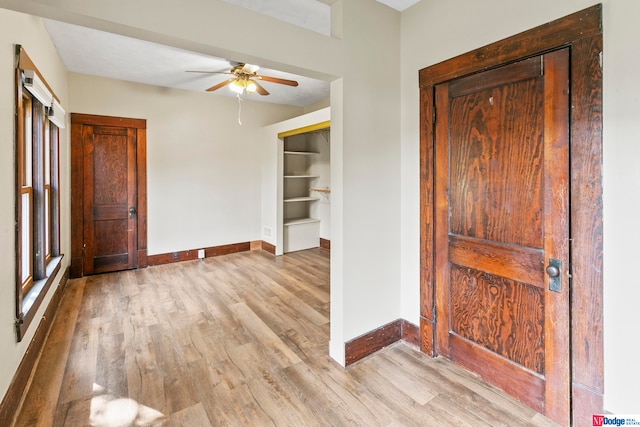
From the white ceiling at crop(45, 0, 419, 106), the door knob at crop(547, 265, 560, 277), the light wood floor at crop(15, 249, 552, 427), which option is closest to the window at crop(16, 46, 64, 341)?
the light wood floor at crop(15, 249, 552, 427)

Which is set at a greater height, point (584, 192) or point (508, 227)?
point (584, 192)

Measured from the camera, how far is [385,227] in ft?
8.12

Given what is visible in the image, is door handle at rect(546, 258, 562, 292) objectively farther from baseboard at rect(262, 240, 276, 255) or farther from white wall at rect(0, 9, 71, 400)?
baseboard at rect(262, 240, 276, 255)

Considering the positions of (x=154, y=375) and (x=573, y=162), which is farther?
(x=154, y=375)

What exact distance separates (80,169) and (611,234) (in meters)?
5.50

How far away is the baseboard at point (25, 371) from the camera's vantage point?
168 cm

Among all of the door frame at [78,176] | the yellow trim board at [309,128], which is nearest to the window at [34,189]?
the door frame at [78,176]

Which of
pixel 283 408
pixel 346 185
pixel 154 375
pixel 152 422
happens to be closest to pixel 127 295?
pixel 154 375

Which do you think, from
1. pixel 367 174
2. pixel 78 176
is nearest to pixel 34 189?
pixel 78 176

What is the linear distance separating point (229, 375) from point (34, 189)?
8.45 feet

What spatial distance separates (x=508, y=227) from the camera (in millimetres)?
1906

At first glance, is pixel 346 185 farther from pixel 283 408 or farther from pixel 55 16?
pixel 55 16

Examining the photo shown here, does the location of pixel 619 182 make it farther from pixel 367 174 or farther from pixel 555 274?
pixel 367 174

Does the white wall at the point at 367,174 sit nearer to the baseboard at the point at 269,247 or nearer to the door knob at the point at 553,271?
the door knob at the point at 553,271
